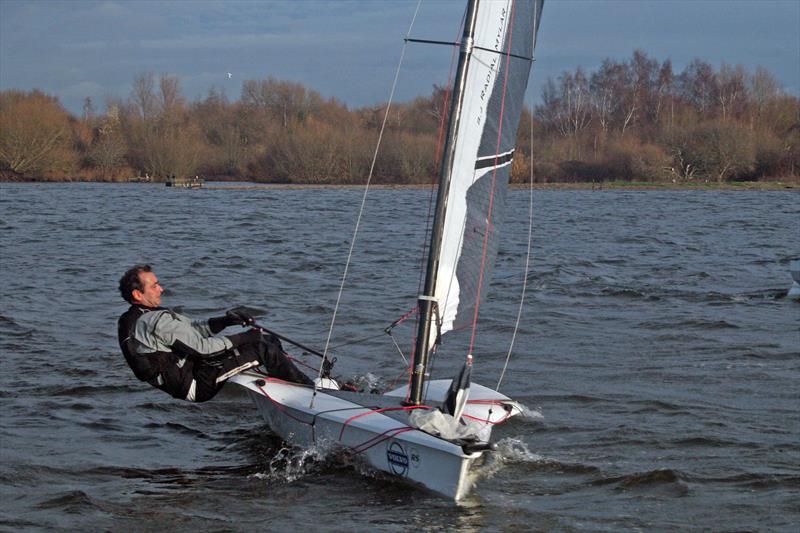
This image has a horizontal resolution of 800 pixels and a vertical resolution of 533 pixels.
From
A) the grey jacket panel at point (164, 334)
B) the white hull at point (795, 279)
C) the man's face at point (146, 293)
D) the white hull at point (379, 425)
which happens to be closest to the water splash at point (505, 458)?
the white hull at point (379, 425)

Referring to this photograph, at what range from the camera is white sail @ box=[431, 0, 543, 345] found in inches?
245

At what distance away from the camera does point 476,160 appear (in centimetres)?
645

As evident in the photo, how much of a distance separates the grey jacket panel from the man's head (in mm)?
123

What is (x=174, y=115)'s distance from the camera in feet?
219

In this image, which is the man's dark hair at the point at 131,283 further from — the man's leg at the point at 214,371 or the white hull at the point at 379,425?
the white hull at the point at 379,425

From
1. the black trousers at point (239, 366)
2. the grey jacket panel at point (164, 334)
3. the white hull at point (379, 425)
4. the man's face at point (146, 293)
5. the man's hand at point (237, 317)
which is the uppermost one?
the man's face at point (146, 293)

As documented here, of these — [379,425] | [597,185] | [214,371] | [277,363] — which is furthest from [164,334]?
[597,185]

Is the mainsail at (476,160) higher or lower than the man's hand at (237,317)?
higher

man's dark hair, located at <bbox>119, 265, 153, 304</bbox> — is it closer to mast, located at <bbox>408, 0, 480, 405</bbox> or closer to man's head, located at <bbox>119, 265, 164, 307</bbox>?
man's head, located at <bbox>119, 265, 164, 307</bbox>

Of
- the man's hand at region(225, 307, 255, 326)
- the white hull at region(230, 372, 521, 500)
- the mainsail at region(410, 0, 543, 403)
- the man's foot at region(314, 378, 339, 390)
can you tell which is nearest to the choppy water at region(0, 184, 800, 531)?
the white hull at region(230, 372, 521, 500)

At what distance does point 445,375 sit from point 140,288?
A: 3838 mm

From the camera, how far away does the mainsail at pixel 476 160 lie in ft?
20.2

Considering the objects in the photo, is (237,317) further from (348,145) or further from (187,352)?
(348,145)

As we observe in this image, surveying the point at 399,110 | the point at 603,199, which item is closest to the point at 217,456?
the point at 603,199
